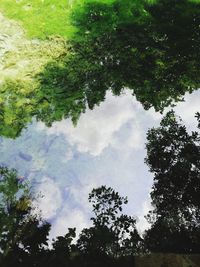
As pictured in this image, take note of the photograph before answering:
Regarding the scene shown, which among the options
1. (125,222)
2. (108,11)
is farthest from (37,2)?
(125,222)

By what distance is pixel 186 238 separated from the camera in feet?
93.3

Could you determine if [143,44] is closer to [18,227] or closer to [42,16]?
[42,16]

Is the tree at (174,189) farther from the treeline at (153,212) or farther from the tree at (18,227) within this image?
the tree at (18,227)

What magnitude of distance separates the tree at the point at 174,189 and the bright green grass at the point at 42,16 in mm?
11923

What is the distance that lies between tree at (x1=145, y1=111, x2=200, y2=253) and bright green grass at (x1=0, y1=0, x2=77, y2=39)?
11923mm

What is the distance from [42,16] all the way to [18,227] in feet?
58.0

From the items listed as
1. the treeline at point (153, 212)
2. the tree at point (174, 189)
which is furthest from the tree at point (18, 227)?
the tree at point (174, 189)

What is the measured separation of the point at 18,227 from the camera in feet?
78.5

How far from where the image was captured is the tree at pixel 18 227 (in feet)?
62.7

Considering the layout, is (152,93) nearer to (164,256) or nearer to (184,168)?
(184,168)

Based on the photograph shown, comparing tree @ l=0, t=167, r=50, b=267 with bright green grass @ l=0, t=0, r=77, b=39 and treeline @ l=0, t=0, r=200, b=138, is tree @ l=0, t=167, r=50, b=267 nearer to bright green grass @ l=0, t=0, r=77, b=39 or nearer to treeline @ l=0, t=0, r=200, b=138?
treeline @ l=0, t=0, r=200, b=138

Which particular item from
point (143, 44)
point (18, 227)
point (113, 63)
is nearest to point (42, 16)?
point (113, 63)

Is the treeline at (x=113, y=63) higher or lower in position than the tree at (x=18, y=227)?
higher

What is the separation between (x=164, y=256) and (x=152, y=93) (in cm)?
1467
